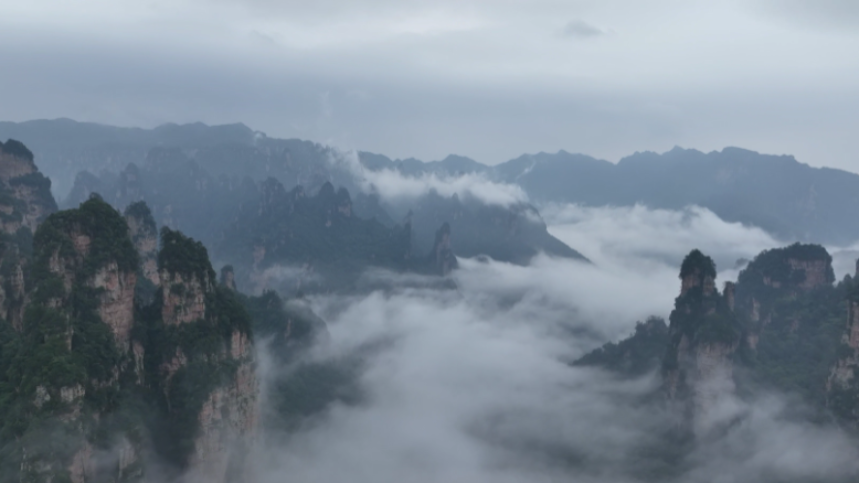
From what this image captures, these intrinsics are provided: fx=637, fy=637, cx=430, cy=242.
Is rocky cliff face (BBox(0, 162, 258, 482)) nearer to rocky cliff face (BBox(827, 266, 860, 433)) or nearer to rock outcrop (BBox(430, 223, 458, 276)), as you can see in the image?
rocky cliff face (BBox(827, 266, 860, 433))

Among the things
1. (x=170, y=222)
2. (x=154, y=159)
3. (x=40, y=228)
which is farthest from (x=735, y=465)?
(x=154, y=159)

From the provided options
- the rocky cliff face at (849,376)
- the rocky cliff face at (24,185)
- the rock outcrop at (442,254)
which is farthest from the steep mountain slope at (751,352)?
the rocky cliff face at (24,185)

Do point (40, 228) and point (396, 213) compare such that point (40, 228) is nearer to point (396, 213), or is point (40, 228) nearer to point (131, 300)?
point (131, 300)

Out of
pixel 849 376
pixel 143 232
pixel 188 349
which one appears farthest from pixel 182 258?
pixel 849 376

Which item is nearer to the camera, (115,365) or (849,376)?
(115,365)

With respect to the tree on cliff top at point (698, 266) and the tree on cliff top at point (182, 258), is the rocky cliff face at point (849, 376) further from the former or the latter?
the tree on cliff top at point (182, 258)

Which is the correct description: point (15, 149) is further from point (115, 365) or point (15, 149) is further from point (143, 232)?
point (115, 365)

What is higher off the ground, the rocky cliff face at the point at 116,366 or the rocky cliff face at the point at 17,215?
the rocky cliff face at the point at 17,215

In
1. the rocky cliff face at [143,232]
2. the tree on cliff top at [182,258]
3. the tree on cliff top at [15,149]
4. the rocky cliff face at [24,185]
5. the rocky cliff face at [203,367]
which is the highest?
the tree on cliff top at [15,149]

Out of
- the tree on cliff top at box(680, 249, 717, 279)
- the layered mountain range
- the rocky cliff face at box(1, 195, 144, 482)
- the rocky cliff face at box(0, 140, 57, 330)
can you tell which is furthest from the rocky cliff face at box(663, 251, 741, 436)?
the rocky cliff face at box(0, 140, 57, 330)
